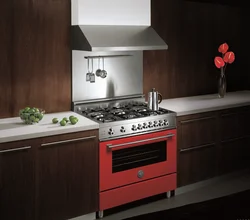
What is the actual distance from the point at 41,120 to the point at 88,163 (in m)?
0.56

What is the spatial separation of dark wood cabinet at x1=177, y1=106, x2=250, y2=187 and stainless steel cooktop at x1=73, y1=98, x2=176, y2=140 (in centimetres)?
24

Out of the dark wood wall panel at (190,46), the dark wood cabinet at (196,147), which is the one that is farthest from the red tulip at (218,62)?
the dark wood cabinet at (196,147)

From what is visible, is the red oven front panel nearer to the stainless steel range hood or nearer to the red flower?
the stainless steel range hood

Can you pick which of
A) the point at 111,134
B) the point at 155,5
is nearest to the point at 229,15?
the point at 155,5

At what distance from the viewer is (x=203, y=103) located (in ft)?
14.9

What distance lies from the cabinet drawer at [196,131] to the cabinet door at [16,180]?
157 centimetres

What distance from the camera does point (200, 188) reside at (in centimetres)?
448

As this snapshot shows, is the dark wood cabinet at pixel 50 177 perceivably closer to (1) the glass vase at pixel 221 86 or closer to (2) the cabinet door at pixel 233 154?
(2) the cabinet door at pixel 233 154

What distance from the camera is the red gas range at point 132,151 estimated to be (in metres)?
3.67

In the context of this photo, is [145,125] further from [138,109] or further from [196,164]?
[196,164]

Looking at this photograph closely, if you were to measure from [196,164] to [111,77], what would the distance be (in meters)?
1.25

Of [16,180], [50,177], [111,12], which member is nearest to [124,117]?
[50,177]

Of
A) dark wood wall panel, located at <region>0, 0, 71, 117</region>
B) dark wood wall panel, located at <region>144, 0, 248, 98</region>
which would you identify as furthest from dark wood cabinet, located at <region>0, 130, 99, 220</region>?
dark wood wall panel, located at <region>144, 0, 248, 98</region>

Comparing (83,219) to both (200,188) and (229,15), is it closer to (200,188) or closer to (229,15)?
(200,188)
